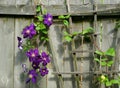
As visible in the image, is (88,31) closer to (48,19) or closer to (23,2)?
(48,19)

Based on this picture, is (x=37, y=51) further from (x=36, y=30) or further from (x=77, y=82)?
(x=77, y=82)

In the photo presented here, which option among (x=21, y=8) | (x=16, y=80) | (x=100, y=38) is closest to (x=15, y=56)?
(x=16, y=80)

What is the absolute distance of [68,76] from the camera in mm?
2557

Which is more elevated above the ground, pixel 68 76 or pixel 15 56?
pixel 15 56

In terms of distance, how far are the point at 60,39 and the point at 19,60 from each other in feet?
1.26

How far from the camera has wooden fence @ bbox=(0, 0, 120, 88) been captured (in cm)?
252

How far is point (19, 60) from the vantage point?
2.60 m

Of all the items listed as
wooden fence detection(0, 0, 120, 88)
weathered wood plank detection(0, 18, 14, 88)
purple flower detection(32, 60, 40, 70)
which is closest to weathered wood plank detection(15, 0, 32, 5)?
wooden fence detection(0, 0, 120, 88)

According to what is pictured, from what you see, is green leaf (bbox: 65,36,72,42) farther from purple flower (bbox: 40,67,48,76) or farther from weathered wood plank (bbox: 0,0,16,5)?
weathered wood plank (bbox: 0,0,16,5)

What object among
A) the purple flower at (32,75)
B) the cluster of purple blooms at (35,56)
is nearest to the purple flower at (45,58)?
the cluster of purple blooms at (35,56)

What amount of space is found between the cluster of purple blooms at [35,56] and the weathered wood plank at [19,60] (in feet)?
0.37

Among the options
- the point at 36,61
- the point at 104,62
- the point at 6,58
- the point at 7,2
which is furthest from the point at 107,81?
the point at 7,2

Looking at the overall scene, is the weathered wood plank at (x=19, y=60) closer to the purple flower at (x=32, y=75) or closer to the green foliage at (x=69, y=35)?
the purple flower at (x=32, y=75)

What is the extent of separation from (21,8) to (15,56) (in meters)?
0.40
